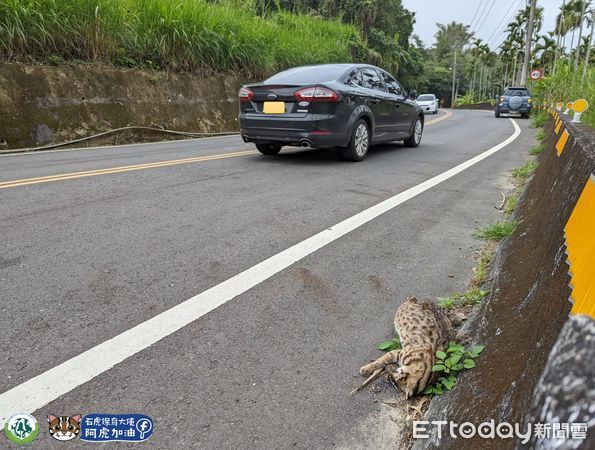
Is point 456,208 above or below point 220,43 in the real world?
below

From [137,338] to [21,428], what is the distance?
659 millimetres

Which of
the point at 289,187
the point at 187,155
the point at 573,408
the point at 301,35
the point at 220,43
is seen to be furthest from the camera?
the point at 301,35

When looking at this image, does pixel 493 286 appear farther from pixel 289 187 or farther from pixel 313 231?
pixel 289 187

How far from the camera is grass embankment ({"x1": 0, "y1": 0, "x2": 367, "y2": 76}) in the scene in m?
9.84

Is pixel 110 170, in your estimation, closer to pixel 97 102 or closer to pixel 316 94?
pixel 316 94

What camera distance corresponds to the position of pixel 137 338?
7.47 feet

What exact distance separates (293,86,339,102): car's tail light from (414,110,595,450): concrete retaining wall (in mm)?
4339

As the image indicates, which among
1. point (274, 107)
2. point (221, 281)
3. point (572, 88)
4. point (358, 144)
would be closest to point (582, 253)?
point (221, 281)

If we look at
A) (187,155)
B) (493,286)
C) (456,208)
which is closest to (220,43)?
(187,155)

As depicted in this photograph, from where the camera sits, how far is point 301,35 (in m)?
19.4

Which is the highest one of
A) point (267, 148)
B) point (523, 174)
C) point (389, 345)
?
point (267, 148)

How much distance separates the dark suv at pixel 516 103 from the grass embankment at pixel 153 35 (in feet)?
39.3

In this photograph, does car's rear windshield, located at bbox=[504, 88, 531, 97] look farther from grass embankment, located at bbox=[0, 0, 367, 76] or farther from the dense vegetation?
grass embankment, located at bbox=[0, 0, 367, 76]

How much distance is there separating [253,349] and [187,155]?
19.9 feet
